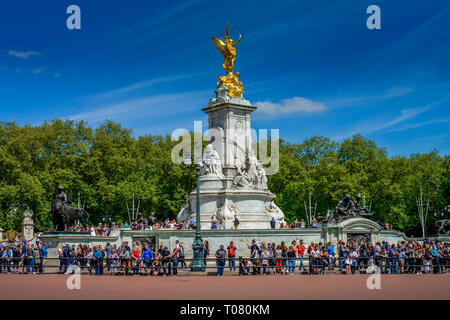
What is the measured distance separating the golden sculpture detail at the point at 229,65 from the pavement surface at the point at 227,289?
92.2ft

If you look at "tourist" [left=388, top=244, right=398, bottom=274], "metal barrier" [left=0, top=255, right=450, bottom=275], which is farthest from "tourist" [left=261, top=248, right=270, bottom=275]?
"tourist" [left=388, top=244, right=398, bottom=274]

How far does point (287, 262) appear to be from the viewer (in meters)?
30.3

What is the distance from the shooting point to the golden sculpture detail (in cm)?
5059

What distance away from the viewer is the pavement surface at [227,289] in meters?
17.2

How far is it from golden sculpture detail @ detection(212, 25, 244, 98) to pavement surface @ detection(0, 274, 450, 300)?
28.1m

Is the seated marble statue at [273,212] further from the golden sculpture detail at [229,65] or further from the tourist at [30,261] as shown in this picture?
the tourist at [30,261]

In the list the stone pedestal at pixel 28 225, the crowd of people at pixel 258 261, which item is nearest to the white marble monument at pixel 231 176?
the crowd of people at pixel 258 261

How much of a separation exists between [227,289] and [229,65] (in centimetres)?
3478

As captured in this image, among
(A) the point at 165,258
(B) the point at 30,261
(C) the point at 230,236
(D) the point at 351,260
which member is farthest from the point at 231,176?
(A) the point at 165,258

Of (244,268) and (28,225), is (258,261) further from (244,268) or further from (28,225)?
(28,225)

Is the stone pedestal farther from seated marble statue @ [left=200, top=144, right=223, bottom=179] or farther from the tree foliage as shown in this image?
seated marble statue @ [left=200, top=144, right=223, bottom=179]

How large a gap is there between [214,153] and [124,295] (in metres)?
30.2

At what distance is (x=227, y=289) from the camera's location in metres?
19.6
